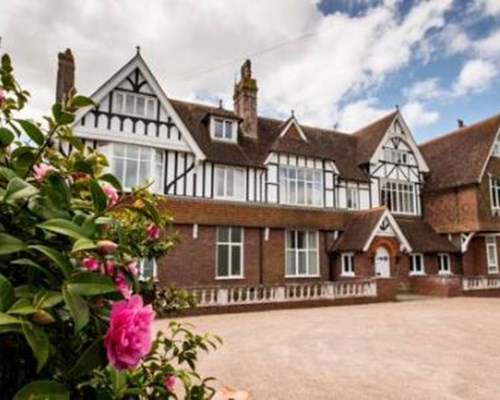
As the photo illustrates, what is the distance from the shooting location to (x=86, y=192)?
187cm

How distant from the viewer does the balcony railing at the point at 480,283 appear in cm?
1959

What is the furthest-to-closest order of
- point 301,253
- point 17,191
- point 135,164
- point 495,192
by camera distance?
1. point 495,192
2. point 301,253
3. point 135,164
4. point 17,191

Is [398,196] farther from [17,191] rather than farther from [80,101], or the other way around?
[17,191]

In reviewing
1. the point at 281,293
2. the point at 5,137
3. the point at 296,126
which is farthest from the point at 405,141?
the point at 5,137

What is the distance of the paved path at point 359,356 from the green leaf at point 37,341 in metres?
4.62

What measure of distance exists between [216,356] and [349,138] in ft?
62.9

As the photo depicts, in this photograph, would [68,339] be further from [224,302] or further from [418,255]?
[418,255]

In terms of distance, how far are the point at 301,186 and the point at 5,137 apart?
17771mm

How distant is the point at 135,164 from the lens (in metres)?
15.1

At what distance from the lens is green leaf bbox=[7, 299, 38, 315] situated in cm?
95

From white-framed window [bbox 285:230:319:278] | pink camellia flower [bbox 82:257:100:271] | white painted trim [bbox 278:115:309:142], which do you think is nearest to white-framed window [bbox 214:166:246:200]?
white-framed window [bbox 285:230:319:278]

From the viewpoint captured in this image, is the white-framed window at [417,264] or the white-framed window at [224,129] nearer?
the white-framed window at [224,129]

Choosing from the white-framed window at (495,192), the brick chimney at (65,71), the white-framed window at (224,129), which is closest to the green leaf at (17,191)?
the brick chimney at (65,71)

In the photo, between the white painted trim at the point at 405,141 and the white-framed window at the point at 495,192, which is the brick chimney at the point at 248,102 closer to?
the white painted trim at the point at 405,141
